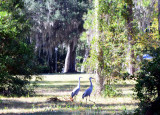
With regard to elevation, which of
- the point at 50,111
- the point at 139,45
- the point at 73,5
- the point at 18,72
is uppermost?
the point at 73,5

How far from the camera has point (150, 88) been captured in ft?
24.8

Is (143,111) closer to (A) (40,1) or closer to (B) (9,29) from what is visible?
(B) (9,29)

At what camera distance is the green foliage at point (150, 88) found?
293 inches

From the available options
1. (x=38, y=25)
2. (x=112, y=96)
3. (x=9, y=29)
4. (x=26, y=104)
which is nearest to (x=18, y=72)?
(x=9, y=29)

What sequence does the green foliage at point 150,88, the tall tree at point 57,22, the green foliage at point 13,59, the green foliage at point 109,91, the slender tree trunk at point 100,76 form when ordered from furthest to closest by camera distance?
the tall tree at point 57,22
the green foliage at point 13,59
the slender tree trunk at point 100,76
the green foliage at point 109,91
the green foliage at point 150,88

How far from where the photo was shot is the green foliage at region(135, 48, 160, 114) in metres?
7.45

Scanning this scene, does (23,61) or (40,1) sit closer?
(23,61)

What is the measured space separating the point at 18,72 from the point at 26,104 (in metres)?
3.12

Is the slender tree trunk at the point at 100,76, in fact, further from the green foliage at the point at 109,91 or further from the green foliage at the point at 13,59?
the green foliage at the point at 13,59

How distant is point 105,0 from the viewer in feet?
47.8

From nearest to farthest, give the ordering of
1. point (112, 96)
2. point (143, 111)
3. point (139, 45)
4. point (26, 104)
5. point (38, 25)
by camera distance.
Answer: point (143, 111) → point (26, 104) → point (112, 96) → point (139, 45) → point (38, 25)

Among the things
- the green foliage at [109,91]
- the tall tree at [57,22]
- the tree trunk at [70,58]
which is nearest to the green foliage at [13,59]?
the green foliage at [109,91]

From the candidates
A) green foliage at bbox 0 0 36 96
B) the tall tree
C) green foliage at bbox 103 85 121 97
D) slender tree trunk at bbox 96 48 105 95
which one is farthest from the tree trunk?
green foliage at bbox 103 85 121 97

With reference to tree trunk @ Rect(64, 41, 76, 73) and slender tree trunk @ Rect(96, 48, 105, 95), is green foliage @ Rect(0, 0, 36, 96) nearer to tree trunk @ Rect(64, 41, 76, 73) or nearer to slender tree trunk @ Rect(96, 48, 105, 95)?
slender tree trunk @ Rect(96, 48, 105, 95)
